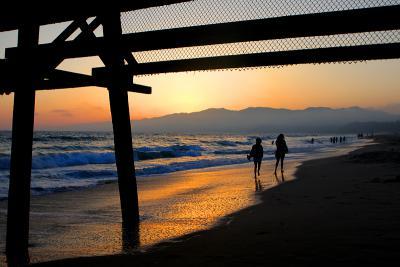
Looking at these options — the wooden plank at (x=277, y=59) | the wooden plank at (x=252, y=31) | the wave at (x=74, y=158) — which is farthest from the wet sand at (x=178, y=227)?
the wave at (x=74, y=158)

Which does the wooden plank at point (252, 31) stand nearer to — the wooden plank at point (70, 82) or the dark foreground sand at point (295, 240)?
the wooden plank at point (70, 82)

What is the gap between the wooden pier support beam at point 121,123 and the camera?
6059 mm

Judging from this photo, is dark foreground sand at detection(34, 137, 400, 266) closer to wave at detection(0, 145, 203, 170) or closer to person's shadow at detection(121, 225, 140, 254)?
person's shadow at detection(121, 225, 140, 254)

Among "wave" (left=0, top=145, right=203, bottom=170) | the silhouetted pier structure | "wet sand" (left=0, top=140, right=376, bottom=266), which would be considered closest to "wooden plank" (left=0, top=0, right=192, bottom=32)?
the silhouetted pier structure

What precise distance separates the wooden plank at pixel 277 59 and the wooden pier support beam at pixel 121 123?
24 centimetres

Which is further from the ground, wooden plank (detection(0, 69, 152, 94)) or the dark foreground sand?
wooden plank (detection(0, 69, 152, 94))

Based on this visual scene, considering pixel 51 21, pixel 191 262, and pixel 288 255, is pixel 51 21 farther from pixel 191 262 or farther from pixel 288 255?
pixel 288 255

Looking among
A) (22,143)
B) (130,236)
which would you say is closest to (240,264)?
(130,236)

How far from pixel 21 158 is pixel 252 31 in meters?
3.07

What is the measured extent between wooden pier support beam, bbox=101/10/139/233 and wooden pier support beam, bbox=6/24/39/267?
121 cm

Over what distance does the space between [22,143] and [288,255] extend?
3.29m

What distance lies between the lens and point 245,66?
217 inches

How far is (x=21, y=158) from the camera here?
5012mm

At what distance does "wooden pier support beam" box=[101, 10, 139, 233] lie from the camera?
6.06 meters
